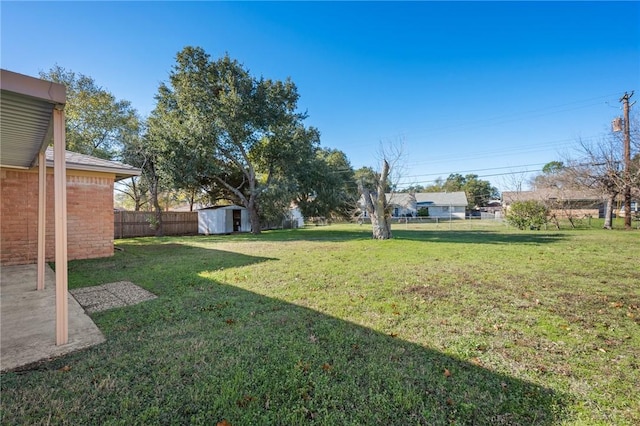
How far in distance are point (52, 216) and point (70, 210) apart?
0.55m

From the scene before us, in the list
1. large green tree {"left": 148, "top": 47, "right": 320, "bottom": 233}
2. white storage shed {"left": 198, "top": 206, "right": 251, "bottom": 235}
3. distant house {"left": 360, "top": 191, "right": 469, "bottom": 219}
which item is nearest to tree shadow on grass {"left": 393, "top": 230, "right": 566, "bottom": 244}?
large green tree {"left": 148, "top": 47, "right": 320, "bottom": 233}

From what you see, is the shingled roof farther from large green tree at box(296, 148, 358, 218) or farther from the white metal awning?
large green tree at box(296, 148, 358, 218)

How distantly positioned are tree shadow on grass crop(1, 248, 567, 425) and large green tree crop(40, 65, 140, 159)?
19154 millimetres

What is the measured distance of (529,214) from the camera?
1706 cm

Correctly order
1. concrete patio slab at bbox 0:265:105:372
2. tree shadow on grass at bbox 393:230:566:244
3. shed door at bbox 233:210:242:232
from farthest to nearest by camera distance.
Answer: shed door at bbox 233:210:242:232 < tree shadow on grass at bbox 393:230:566:244 < concrete patio slab at bbox 0:265:105:372

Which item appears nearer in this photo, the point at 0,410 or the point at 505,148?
the point at 0,410

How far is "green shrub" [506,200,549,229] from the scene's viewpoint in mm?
16797

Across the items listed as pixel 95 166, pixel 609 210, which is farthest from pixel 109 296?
pixel 609 210

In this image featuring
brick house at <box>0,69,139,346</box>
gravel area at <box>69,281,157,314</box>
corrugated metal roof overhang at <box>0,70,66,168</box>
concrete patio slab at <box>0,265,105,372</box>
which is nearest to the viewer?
corrugated metal roof overhang at <box>0,70,66,168</box>

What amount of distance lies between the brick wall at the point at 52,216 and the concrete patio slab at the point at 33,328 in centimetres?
301

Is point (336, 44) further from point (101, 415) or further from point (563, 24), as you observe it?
point (101, 415)

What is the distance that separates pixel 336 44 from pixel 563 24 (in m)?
8.94

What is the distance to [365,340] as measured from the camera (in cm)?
282

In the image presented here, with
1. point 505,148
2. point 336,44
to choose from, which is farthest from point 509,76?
point 505,148
